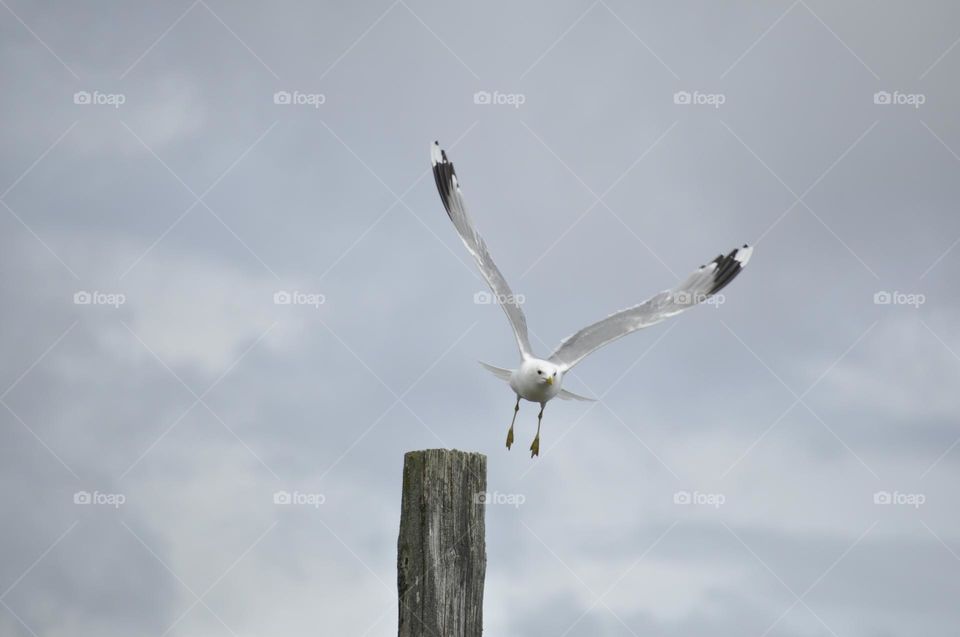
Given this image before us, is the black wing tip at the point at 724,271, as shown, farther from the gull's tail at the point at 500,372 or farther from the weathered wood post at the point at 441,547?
the weathered wood post at the point at 441,547

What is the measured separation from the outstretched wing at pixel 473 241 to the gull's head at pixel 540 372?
1.39 feet

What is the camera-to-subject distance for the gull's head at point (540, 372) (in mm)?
12391

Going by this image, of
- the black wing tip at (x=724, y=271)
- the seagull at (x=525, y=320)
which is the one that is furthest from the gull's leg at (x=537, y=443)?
the black wing tip at (x=724, y=271)

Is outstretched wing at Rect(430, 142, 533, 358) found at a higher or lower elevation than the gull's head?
higher

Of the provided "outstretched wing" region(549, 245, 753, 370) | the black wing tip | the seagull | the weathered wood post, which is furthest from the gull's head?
the weathered wood post

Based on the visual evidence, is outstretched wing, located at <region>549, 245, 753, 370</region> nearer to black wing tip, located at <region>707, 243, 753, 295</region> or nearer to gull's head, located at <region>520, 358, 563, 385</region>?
black wing tip, located at <region>707, 243, 753, 295</region>

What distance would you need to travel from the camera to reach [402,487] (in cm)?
742

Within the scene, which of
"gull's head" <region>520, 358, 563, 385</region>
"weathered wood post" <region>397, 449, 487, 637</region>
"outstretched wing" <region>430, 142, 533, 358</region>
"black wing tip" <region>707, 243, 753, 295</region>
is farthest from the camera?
"black wing tip" <region>707, 243, 753, 295</region>

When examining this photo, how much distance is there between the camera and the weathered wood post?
7195 millimetres

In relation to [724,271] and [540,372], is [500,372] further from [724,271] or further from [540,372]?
[724,271]

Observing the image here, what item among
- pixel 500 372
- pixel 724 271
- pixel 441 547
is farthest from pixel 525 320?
pixel 441 547

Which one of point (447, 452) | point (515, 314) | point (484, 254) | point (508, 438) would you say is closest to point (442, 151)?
point (484, 254)

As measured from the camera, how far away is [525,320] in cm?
1332

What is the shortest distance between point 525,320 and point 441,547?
20.8 feet
